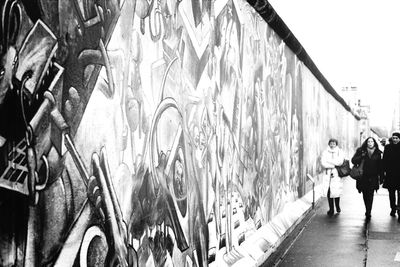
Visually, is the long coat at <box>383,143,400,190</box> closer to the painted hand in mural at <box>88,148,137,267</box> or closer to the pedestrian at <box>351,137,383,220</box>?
the pedestrian at <box>351,137,383,220</box>

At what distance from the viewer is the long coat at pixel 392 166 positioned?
12578mm

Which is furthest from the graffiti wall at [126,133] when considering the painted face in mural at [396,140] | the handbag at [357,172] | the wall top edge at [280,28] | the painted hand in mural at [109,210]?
the painted face in mural at [396,140]

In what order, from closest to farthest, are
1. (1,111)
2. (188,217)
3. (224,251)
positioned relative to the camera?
1. (1,111)
2. (188,217)
3. (224,251)

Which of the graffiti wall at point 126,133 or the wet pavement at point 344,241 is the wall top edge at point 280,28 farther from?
the wet pavement at point 344,241

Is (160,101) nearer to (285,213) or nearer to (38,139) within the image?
(38,139)

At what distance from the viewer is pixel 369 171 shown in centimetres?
→ 1262

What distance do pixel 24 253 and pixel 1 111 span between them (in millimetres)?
616

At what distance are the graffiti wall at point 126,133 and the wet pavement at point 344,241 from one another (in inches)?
44.8

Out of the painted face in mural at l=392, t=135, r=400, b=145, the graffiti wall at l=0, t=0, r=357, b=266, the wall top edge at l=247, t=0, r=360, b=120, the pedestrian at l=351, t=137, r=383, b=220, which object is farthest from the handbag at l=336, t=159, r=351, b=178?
the graffiti wall at l=0, t=0, r=357, b=266

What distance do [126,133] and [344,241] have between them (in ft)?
21.5

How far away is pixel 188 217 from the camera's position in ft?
16.5

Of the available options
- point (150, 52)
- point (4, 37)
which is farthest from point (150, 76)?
point (4, 37)

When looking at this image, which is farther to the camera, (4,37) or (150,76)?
(150,76)

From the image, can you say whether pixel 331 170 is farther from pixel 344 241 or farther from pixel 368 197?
pixel 344 241
